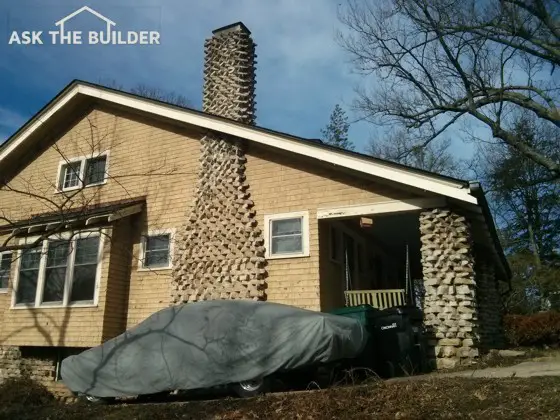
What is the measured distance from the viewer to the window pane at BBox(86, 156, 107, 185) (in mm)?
15151

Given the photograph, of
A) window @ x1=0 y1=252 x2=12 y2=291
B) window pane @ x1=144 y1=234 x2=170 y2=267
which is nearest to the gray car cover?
window pane @ x1=144 y1=234 x2=170 y2=267

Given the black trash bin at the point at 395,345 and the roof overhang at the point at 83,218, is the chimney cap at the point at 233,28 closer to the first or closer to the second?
the roof overhang at the point at 83,218

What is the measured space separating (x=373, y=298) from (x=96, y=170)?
8854 mm

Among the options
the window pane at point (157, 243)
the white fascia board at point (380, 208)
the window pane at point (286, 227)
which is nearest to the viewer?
the white fascia board at point (380, 208)

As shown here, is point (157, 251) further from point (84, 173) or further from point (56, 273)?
point (84, 173)

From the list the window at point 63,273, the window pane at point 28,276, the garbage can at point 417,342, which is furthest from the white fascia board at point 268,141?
the window pane at point 28,276

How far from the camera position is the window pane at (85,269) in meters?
13.1

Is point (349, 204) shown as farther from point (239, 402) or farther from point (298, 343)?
point (239, 402)

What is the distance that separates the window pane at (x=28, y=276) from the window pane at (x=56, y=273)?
46 cm

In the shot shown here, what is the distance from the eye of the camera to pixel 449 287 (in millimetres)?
10273

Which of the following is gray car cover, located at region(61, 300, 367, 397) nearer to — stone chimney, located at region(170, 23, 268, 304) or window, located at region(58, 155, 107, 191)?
stone chimney, located at region(170, 23, 268, 304)

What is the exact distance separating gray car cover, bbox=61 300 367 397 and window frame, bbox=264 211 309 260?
313cm

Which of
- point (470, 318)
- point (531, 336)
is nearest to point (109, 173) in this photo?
point (470, 318)

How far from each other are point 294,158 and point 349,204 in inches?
70.8
